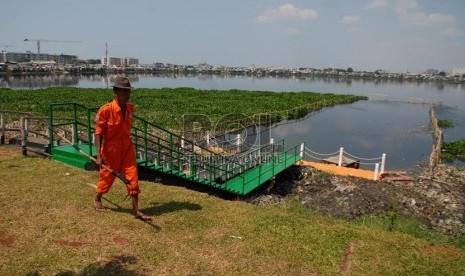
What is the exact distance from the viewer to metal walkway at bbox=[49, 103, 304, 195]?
905 cm

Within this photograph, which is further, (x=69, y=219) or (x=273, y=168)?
(x=273, y=168)

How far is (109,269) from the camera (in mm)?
4707

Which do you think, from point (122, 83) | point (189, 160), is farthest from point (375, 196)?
point (122, 83)

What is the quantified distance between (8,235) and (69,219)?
93 centimetres

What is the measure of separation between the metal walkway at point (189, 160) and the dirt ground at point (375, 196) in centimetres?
87

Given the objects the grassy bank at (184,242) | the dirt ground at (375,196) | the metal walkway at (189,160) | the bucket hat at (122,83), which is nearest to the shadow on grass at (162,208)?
the grassy bank at (184,242)

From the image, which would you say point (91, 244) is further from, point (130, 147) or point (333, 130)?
point (333, 130)

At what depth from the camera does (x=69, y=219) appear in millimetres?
6078

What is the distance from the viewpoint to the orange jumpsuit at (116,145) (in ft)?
19.3

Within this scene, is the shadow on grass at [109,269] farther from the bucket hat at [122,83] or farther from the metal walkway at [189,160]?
the metal walkway at [189,160]

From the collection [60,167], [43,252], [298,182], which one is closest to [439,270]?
[43,252]

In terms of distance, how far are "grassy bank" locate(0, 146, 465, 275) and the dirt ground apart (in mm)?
5013

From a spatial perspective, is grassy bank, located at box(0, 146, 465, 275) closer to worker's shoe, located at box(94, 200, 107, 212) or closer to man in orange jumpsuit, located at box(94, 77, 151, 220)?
worker's shoe, located at box(94, 200, 107, 212)

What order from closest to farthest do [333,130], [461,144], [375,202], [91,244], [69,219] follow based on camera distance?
[91,244], [69,219], [375,202], [461,144], [333,130]
